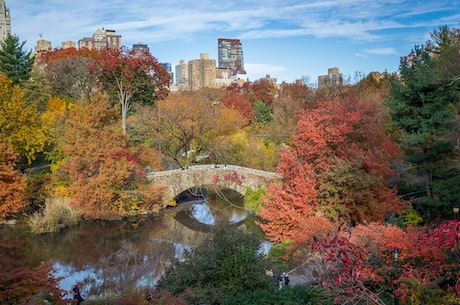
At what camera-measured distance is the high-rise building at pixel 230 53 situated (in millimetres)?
175125

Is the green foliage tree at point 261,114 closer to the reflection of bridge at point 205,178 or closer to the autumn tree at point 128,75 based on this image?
the autumn tree at point 128,75

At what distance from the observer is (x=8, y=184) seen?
18375mm

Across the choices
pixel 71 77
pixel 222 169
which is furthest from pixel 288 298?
pixel 71 77

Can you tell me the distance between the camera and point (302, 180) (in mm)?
14930

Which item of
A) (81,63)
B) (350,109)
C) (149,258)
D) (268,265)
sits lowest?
Result: (149,258)

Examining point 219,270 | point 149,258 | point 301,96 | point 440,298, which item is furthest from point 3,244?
point 301,96

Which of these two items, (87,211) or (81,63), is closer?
(87,211)

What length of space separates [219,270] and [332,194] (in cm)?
758

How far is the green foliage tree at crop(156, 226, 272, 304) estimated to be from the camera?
8398 millimetres

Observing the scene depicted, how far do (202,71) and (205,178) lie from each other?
366 ft

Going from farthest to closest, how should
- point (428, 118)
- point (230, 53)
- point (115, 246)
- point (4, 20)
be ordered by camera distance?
1. point (230, 53)
2. point (4, 20)
3. point (115, 246)
4. point (428, 118)

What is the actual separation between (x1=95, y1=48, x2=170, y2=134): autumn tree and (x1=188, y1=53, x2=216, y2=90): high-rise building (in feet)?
326

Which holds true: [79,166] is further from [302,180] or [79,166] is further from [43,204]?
[302,180]

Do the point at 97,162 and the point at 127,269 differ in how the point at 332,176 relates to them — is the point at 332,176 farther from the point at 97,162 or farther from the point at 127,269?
the point at 97,162
